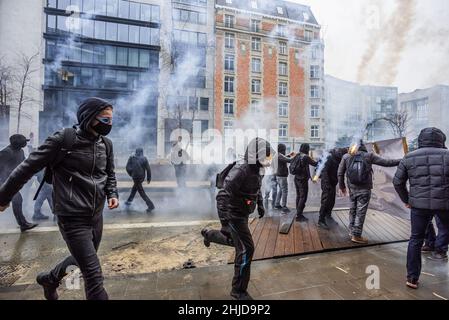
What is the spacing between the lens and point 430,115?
1131 cm

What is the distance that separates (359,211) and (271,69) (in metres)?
12.5

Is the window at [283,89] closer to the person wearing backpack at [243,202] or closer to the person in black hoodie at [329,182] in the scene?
the person in black hoodie at [329,182]

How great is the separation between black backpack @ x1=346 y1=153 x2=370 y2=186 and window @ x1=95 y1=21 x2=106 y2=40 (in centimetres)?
1708

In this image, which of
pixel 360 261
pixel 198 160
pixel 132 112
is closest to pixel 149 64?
pixel 132 112

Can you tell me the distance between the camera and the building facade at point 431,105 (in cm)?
952

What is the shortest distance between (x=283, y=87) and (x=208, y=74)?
5.28m

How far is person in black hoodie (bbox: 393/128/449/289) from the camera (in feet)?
8.21

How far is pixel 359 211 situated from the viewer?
3.85 m

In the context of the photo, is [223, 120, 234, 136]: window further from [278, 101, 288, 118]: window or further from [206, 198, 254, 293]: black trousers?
[206, 198, 254, 293]: black trousers

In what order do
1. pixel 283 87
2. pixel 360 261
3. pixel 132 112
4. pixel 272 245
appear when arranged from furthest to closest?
pixel 132 112 < pixel 283 87 < pixel 272 245 < pixel 360 261

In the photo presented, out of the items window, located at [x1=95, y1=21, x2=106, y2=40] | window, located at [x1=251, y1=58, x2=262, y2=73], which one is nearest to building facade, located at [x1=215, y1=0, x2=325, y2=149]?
window, located at [x1=251, y1=58, x2=262, y2=73]

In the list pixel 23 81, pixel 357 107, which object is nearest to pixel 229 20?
pixel 357 107

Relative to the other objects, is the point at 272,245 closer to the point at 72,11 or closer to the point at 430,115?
the point at 430,115

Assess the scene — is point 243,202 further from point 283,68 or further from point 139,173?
point 283,68
